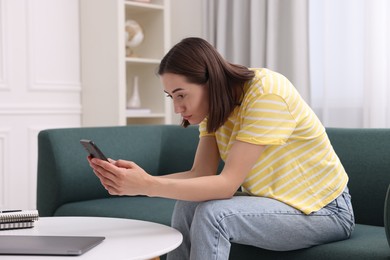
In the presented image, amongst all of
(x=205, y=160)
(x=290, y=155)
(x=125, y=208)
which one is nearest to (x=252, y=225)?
(x=290, y=155)

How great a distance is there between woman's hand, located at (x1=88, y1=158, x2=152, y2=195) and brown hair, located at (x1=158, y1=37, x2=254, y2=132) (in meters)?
0.30

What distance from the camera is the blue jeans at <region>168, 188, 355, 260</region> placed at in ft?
5.41

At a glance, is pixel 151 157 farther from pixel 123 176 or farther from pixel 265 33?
pixel 123 176

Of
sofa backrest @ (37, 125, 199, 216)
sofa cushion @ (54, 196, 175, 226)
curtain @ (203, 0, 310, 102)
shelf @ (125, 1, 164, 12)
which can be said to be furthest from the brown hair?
shelf @ (125, 1, 164, 12)

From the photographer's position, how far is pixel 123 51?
3.83m

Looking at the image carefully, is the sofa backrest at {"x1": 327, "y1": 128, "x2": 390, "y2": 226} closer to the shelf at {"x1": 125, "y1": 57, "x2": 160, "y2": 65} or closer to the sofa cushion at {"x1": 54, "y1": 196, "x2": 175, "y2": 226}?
the sofa cushion at {"x1": 54, "y1": 196, "x2": 175, "y2": 226}

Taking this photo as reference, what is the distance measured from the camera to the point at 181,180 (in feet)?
5.57

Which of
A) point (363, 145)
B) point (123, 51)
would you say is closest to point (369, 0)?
point (363, 145)

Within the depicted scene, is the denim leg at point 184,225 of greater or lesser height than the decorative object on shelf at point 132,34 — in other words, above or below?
below

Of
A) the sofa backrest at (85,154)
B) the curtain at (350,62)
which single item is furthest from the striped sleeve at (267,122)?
the curtain at (350,62)

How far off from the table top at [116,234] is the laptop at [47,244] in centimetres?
1

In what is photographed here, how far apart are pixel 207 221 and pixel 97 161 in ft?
1.07

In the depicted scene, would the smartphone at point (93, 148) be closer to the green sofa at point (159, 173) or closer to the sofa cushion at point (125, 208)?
Result: the green sofa at point (159, 173)

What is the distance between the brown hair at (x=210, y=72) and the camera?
5.83 ft
